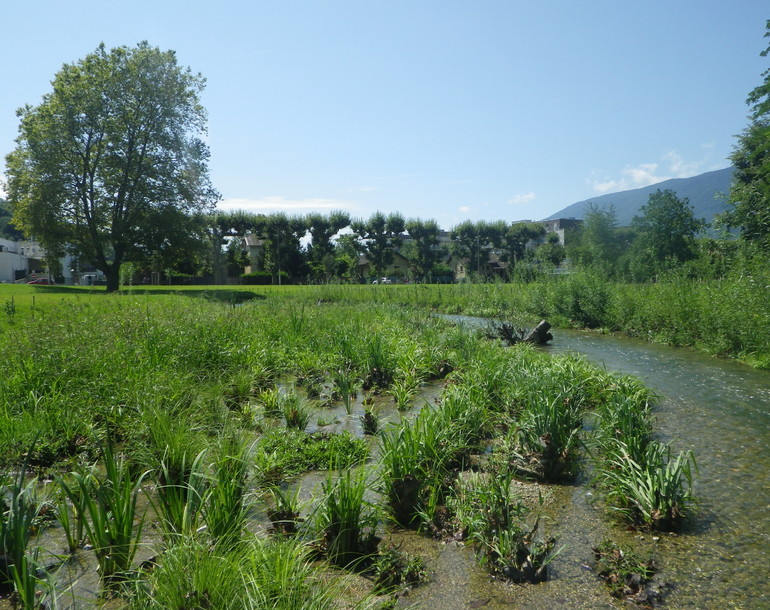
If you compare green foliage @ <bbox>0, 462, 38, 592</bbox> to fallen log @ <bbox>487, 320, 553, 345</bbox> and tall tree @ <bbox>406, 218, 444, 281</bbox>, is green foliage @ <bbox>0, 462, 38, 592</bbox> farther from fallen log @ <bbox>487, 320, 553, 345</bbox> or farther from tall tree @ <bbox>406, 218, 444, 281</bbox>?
tall tree @ <bbox>406, 218, 444, 281</bbox>

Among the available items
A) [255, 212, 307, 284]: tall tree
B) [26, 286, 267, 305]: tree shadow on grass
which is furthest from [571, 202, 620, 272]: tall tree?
[26, 286, 267, 305]: tree shadow on grass

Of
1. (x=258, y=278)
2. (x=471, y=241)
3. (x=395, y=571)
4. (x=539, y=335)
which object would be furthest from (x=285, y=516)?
(x=471, y=241)

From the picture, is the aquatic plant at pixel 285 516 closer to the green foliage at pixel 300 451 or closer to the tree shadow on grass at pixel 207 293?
the green foliage at pixel 300 451

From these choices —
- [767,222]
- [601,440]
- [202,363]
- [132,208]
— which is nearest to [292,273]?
[132,208]

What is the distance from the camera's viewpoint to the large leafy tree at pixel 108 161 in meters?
30.8

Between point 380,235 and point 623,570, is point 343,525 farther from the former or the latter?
point 380,235

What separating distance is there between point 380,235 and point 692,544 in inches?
2259

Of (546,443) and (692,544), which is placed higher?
(546,443)

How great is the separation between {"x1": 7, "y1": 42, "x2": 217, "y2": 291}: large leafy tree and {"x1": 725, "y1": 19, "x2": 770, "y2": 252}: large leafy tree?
29513 mm

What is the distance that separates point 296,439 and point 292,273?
51245 millimetres

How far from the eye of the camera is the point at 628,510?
4.27m

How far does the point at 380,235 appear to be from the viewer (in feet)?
198

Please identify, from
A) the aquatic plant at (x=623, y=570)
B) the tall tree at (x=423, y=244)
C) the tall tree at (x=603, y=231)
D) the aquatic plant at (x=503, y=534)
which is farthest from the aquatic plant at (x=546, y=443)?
the tall tree at (x=423, y=244)

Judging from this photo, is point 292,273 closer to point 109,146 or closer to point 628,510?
point 109,146
